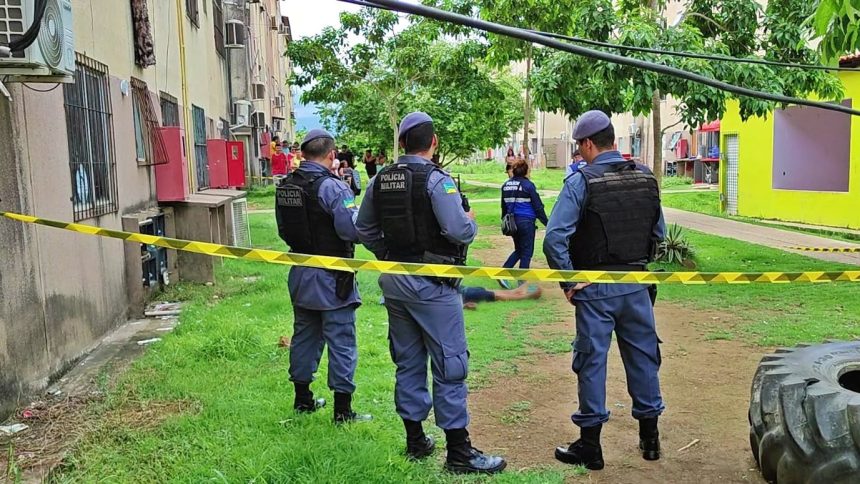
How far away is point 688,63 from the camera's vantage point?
8.50 meters

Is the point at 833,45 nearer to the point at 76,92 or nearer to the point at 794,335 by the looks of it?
the point at 794,335

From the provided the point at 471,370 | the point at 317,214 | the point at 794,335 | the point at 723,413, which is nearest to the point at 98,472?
the point at 317,214

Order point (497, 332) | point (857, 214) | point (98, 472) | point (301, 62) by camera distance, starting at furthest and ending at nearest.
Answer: point (301, 62) → point (857, 214) → point (497, 332) → point (98, 472)

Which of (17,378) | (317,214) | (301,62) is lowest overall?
(17,378)

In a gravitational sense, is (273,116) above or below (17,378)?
above

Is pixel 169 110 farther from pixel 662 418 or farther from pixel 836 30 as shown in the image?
pixel 836 30

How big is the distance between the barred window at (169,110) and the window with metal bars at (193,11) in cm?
210

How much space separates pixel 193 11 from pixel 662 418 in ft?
35.9

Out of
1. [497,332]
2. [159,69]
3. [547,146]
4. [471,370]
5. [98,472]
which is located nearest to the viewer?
[98,472]

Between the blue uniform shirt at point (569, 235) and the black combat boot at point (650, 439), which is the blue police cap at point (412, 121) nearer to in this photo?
the blue uniform shirt at point (569, 235)

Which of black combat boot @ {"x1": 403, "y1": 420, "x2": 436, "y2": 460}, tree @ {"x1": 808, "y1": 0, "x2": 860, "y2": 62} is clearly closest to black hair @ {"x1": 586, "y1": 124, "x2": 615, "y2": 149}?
tree @ {"x1": 808, "y1": 0, "x2": 860, "y2": 62}

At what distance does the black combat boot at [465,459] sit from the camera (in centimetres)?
374

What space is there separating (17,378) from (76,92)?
2733 millimetres

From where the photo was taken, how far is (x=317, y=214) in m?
4.37
